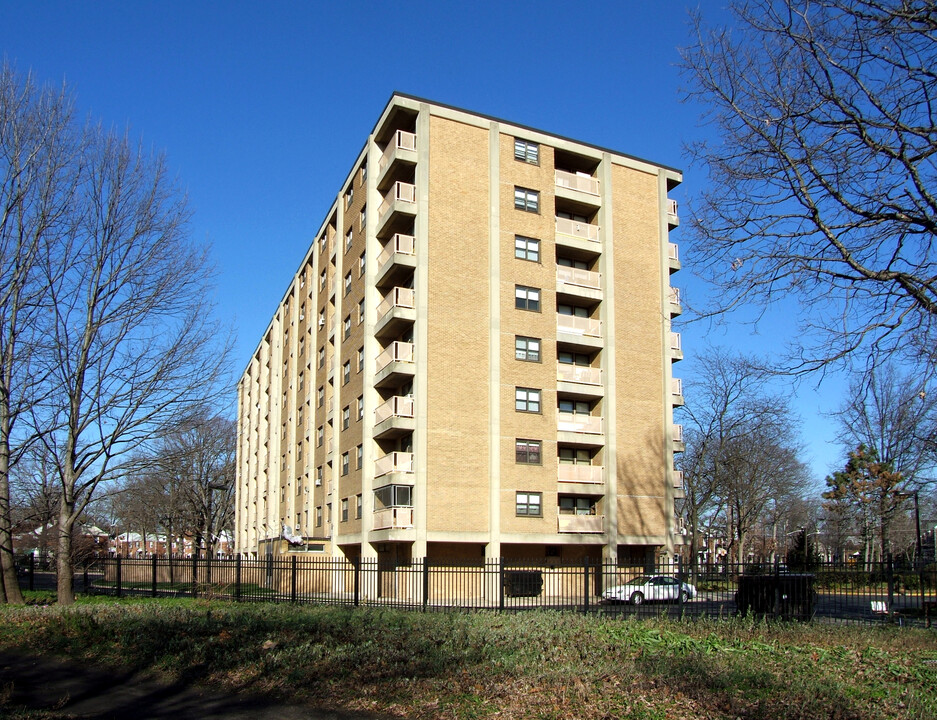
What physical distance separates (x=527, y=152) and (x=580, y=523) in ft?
58.5

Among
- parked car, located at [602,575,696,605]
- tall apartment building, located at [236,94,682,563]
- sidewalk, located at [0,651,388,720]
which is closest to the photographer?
sidewalk, located at [0,651,388,720]

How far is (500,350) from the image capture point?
126ft

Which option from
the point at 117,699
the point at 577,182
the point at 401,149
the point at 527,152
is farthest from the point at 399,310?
the point at 117,699

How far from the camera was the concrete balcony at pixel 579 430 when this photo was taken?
39438 millimetres

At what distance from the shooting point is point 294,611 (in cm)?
1744

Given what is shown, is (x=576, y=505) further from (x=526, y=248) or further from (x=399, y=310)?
(x=399, y=310)

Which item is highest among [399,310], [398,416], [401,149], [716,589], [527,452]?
[401,149]

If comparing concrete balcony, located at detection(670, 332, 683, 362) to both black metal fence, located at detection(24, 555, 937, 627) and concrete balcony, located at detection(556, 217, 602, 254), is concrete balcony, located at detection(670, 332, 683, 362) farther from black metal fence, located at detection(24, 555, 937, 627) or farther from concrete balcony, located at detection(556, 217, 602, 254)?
black metal fence, located at detection(24, 555, 937, 627)

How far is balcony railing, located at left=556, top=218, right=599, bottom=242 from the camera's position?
41219 millimetres

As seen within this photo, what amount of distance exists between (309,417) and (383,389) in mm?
14484

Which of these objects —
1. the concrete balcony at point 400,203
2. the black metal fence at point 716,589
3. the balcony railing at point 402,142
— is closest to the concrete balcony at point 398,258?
the concrete balcony at point 400,203

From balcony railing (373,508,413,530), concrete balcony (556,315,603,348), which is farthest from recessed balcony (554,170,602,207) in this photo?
balcony railing (373,508,413,530)

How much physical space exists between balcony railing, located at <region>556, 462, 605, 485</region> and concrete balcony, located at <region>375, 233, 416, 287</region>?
37.6 feet

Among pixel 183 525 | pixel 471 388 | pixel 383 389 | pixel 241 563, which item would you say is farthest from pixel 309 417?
pixel 183 525
